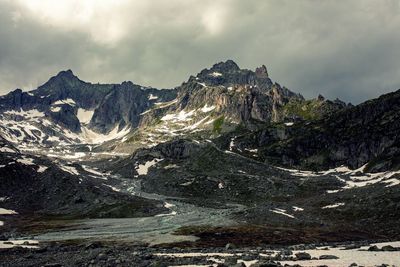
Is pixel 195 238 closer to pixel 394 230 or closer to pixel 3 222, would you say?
pixel 394 230

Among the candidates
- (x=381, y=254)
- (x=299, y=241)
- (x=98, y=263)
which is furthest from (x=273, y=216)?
(x=98, y=263)

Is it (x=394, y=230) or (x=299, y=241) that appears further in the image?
(x=394, y=230)

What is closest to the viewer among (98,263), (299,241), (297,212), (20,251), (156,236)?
(98,263)

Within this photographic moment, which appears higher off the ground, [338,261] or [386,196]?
[386,196]

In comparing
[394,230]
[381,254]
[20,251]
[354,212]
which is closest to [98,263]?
[20,251]

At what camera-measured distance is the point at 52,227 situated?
513ft

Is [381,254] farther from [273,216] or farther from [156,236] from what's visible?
[273,216]

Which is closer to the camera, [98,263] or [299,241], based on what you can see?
[98,263]

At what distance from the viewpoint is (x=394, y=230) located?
117 metres

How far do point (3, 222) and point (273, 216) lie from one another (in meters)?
103

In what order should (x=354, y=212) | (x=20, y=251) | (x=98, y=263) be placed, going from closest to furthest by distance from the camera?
(x=98, y=263)
(x=20, y=251)
(x=354, y=212)

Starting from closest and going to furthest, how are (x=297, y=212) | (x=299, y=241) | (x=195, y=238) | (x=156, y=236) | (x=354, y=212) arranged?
(x=299, y=241), (x=195, y=238), (x=156, y=236), (x=354, y=212), (x=297, y=212)

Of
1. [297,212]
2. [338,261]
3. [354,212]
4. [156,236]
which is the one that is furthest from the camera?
[297,212]

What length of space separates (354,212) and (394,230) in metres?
33.8
